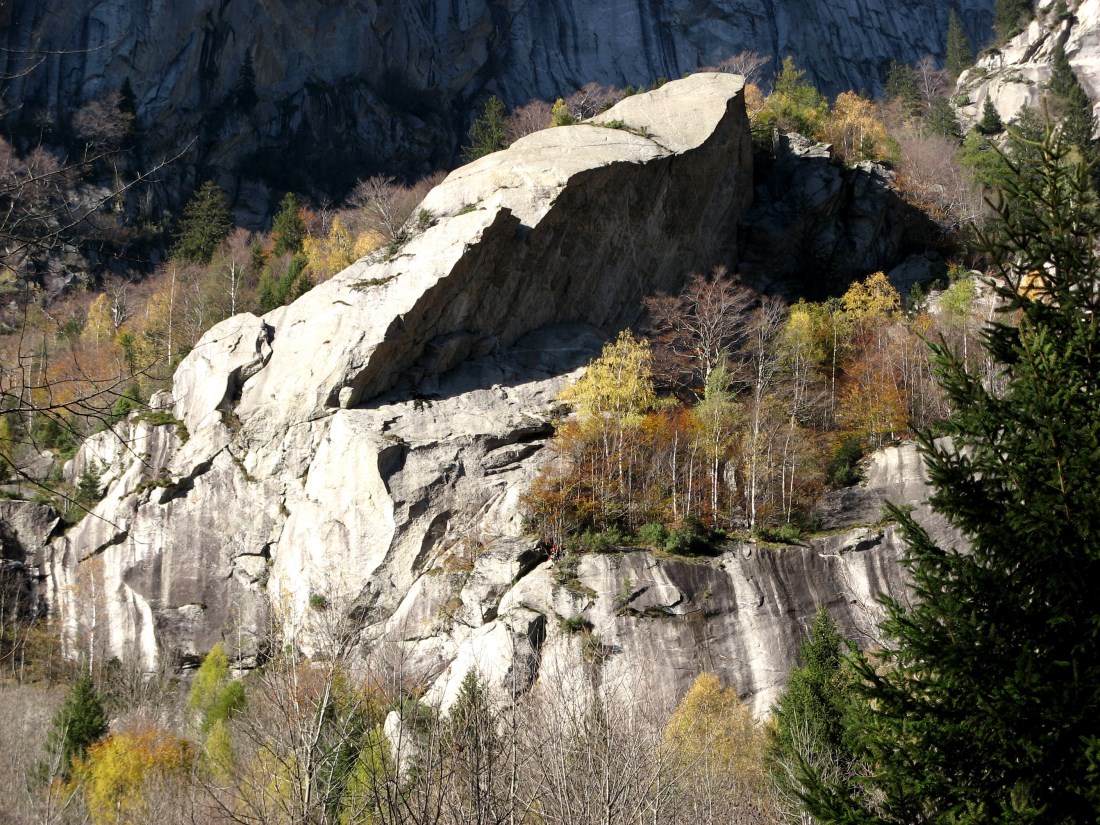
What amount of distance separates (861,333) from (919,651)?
3396 centimetres

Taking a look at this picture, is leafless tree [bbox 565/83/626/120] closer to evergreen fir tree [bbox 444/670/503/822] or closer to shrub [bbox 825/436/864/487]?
shrub [bbox 825/436/864/487]

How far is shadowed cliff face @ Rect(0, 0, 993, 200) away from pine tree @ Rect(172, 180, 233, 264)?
15.1 ft

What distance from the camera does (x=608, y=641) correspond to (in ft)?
80.3

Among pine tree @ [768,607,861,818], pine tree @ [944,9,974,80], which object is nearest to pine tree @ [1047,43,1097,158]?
pine tree @ [944,9,974,80]

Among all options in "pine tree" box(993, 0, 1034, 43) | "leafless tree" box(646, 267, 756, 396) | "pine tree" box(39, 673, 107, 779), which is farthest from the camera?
"pine tree" box(993, 0, 1034, 43)

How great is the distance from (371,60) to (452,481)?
50257mm

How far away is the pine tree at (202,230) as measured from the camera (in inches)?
2191

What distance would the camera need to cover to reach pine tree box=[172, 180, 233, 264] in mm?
55650

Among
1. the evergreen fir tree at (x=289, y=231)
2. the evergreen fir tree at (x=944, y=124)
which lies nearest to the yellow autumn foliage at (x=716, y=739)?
→ the evergreen fir tree at (x=289, y=231)

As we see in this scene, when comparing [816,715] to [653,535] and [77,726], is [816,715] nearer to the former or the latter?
[653,535]

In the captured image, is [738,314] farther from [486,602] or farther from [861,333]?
[486,602]

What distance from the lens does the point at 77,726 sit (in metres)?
24.3

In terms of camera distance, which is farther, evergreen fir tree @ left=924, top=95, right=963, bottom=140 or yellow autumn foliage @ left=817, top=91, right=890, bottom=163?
evergreen fir tree @ left=924, top=95, right=963, bottom=140

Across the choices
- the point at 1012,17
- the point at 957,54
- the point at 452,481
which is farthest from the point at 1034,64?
the point at 452,481
